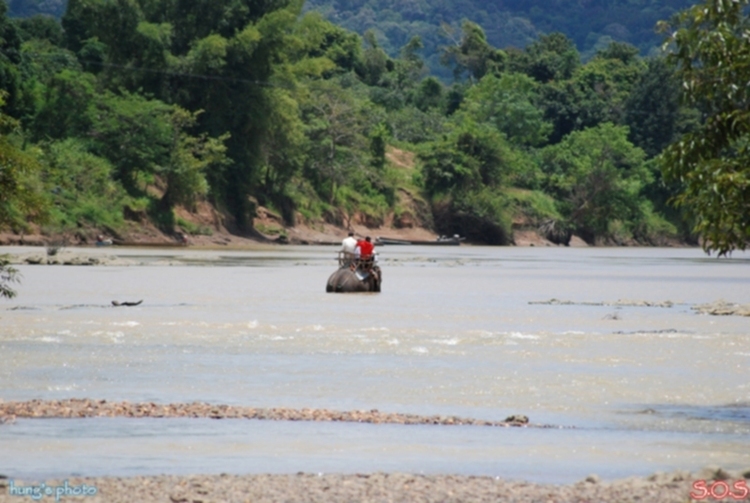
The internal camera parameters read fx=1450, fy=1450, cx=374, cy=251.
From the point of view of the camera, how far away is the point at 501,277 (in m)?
45.0

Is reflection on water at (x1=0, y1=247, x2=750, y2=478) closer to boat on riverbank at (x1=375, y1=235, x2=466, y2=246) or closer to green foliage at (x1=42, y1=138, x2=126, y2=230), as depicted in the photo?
green foliage at (x1=42, y1=138, x2=126, y2=230)

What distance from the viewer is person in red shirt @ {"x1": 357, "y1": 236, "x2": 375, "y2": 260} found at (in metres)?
33.3

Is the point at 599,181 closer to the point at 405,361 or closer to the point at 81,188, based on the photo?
the point at 81,188

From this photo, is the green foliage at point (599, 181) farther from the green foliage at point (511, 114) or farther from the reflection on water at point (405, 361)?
the reflection on water at point (405, 361)

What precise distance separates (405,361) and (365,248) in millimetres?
13991

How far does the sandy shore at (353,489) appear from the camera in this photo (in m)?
9.83

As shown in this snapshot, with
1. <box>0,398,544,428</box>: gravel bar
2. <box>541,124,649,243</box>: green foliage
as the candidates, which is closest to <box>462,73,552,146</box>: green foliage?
<box>541,124,649,243</box>: green foliage

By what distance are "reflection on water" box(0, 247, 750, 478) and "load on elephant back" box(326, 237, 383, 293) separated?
69 centimetres

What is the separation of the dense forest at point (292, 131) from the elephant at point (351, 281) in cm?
2160

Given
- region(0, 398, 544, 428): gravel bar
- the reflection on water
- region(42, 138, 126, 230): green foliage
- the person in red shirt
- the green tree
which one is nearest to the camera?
the reflection on water

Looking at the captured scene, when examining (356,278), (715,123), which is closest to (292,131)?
(356,278)

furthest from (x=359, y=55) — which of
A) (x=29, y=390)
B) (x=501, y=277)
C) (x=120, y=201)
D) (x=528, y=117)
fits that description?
(x=29, y=390)

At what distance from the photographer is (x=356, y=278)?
112 ft

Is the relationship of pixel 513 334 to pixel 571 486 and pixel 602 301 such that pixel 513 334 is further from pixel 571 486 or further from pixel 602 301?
pixel 571 486
